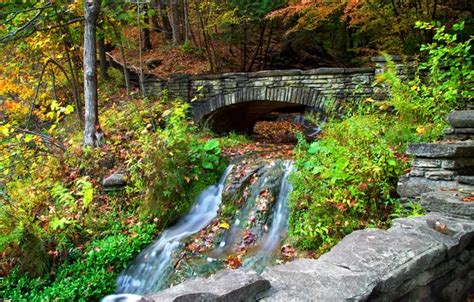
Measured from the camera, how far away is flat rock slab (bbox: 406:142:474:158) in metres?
4.03

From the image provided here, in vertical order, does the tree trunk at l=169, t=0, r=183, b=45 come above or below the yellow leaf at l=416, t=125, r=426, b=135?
above

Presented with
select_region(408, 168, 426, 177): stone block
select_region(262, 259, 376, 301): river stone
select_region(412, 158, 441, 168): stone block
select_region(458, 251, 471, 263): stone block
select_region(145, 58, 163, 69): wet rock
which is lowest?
select_region(458, 251, 471, 263): stone block

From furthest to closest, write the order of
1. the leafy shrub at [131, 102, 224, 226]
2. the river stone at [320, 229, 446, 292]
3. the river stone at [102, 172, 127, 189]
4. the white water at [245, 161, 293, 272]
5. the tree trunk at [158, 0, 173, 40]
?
the tree trunk at [158, 0, 173, 40], the river stone at [102, 172, 127, 189], the leafy shrub at [131, 102, 224, 226], the white water at [245, 161, 293, 272], the river stone at [320, 229, 446, 292]

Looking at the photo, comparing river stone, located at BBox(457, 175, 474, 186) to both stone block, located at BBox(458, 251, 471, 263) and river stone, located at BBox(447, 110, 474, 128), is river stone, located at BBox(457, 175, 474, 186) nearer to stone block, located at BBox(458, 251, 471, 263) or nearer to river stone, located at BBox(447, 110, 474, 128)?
river stone, located at BBox(447, 110, 474, 128)

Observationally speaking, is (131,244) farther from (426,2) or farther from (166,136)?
(426,2)

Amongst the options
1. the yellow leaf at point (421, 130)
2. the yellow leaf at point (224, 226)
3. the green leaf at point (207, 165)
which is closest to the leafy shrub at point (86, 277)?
the yellow leaf at point (224, 226)

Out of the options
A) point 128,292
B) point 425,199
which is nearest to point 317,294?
point 425,199

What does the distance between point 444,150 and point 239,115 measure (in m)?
8.17

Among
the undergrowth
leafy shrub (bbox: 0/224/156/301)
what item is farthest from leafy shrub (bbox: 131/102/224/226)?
the undergrowth

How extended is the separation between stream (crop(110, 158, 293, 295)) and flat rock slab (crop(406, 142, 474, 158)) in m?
2.19

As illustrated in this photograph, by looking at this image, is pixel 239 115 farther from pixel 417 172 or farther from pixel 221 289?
pixel 221 289

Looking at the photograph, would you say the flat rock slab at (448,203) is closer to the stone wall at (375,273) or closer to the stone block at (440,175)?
the stone wall at (375,273)

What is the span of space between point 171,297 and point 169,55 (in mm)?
12866

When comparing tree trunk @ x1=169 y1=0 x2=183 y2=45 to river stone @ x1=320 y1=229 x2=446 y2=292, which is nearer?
river stone @ x1=320 y1=229 x2=446 y2=292
